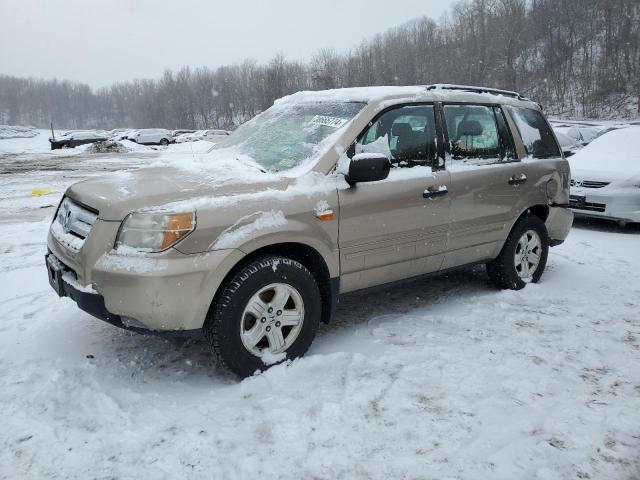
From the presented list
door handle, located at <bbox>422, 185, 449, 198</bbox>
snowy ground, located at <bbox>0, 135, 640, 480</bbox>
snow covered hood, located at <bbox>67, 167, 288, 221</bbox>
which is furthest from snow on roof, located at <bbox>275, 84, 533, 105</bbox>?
snowy ground, located at <bbox>0, 135, 640, 480</bbox>

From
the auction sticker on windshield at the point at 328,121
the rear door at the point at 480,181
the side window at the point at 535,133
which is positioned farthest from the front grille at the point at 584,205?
the auction sticker on windshield at the point at 328,121

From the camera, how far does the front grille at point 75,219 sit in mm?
3098

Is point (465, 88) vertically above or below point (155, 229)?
above

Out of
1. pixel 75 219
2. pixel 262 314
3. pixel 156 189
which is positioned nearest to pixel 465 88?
pixel 262 314

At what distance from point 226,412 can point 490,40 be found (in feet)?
247

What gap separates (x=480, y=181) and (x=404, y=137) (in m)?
0.86

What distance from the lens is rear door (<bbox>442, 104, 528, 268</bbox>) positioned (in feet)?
13.7

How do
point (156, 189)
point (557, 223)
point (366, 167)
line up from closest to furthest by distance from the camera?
1. point (156, 189)
2. point (366, 167)
3. point (557, 223)

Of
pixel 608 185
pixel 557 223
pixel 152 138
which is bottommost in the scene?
pixel 557 223

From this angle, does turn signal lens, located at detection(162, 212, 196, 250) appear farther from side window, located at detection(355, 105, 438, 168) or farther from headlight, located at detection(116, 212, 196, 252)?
side window, located at detection(355, 105, 438, 168)

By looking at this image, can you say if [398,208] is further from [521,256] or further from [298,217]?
[521,256]

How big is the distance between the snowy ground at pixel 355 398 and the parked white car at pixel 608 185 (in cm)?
376

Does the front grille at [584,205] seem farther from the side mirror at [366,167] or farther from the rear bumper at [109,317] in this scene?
the rear bumper at [109,317]

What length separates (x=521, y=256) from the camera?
4.98 metres
